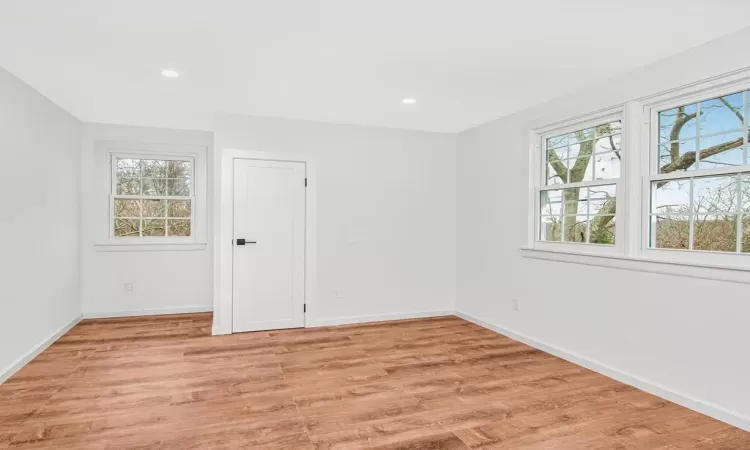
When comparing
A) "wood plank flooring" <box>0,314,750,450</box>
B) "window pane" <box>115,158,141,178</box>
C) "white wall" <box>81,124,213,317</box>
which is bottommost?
"wood plank flooring" <box>0,314,750,450</box>

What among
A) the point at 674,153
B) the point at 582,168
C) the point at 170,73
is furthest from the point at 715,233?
the point at 170,73

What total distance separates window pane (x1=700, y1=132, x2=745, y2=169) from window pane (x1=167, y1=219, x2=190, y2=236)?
5.35 m

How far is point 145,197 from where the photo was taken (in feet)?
17.2

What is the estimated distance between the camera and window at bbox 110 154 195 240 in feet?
17.0

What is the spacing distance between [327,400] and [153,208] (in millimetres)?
3803

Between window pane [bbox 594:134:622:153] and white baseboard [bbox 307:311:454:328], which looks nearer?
window pane [bbox 594:134:622:153]

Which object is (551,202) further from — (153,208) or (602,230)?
(153,208)

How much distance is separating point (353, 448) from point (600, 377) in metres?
2.12

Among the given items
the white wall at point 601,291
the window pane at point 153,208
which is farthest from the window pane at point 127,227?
the white wall at point 601,291

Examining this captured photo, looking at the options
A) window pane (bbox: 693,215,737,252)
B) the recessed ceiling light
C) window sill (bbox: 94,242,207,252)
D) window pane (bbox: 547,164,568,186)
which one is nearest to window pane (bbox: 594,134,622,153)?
window pane (bbox: 547,164,568,186)

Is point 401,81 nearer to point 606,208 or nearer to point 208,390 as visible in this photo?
point 606,208

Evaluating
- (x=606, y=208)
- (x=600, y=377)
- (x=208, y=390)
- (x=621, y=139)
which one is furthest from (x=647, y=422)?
(x=208, y=390)

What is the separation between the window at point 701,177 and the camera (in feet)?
8.50

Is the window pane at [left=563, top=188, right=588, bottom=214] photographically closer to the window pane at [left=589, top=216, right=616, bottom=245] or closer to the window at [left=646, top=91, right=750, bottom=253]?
the window pane at [left=589, top=216, right=616, bottom=245]
